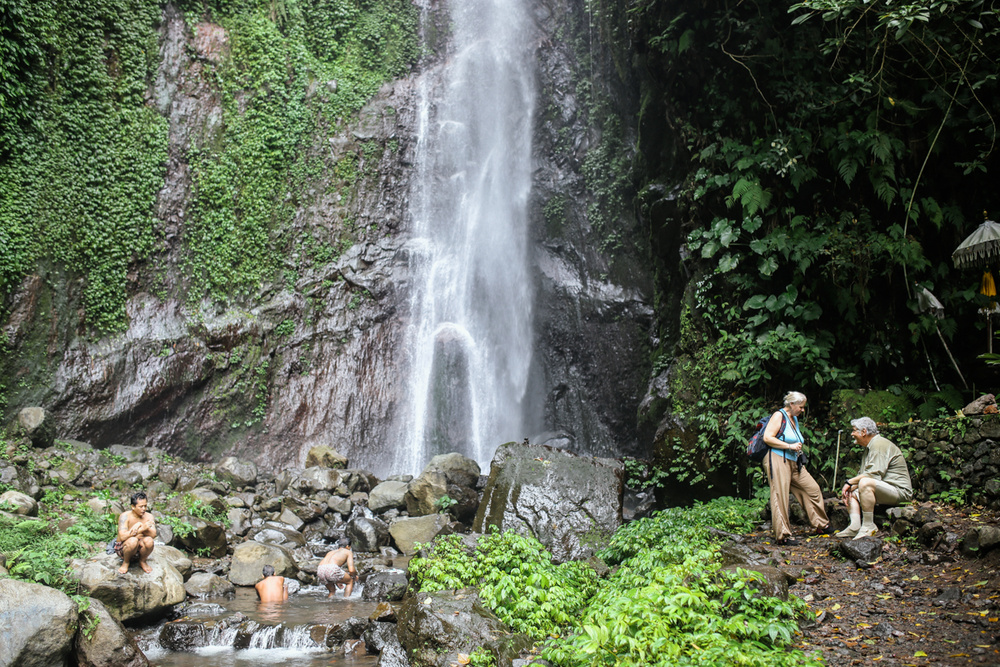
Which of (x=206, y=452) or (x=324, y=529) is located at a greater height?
(x=206, y=452)

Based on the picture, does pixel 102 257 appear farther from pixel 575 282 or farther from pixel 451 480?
pixel 575 282

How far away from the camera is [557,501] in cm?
861

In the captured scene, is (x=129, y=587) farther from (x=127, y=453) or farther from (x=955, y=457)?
(x=955, y=457)

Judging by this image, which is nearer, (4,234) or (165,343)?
(4,234)

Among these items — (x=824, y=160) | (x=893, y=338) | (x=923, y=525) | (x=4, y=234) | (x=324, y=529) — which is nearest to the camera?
(x=923, y=525)

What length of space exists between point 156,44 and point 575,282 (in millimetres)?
13211

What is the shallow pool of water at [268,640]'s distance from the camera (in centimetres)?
598

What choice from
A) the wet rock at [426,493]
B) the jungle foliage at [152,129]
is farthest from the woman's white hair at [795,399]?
the jungle foliage at [152,129]

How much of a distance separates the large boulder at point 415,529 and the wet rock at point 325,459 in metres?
4.34

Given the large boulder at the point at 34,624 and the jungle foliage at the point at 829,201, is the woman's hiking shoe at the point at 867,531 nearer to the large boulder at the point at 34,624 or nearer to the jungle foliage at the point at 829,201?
the jungle foliage at the point at 829,201

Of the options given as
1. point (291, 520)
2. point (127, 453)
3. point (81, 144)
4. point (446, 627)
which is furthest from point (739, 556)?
point (81, 144)

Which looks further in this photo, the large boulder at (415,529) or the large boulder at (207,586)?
the large boulder at (415,529)

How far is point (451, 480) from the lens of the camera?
11.4 meters

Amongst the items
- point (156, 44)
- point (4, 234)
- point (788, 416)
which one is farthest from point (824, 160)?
point (156, 44)
